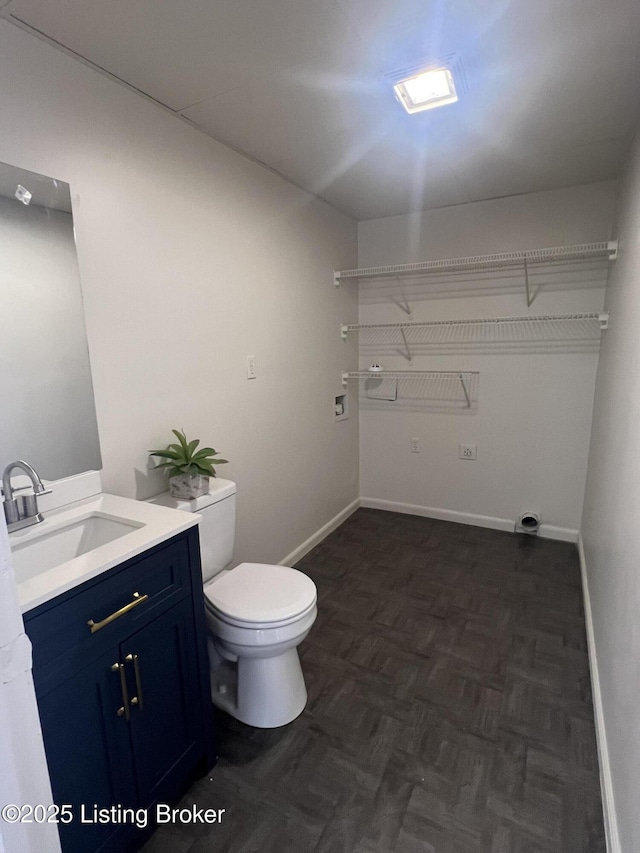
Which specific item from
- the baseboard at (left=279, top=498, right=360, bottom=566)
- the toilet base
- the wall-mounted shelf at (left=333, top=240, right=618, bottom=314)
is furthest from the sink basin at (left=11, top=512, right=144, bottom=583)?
the wall-mounted shelf at (left=333, top=240, right=618, bottom=314)

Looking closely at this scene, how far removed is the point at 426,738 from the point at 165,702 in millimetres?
916

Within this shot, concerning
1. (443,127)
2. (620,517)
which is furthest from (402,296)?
(620,517)

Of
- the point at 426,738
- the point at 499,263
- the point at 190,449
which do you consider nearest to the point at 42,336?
the point at 190,449

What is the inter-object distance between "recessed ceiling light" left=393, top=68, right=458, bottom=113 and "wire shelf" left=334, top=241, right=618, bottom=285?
114cm

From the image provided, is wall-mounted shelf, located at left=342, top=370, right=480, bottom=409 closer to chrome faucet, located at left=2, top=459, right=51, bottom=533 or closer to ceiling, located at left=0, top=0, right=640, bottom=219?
ceiling, located at left=0, top=0, right=640, bottom=219

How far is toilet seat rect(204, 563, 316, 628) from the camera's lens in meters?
1.49

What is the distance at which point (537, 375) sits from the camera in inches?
113

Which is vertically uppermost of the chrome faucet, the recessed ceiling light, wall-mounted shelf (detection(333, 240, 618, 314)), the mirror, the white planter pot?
the recessed ceiling light

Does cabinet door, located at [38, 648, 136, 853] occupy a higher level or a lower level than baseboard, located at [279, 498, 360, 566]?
higher

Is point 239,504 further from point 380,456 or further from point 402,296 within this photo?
point 402,296

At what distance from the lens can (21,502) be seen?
1.29 meters

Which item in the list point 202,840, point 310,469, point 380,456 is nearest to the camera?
point 202,840

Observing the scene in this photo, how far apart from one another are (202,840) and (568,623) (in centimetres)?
179

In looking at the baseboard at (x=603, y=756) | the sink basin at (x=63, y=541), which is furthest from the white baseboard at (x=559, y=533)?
the sink basin at (x=63, y=541)
